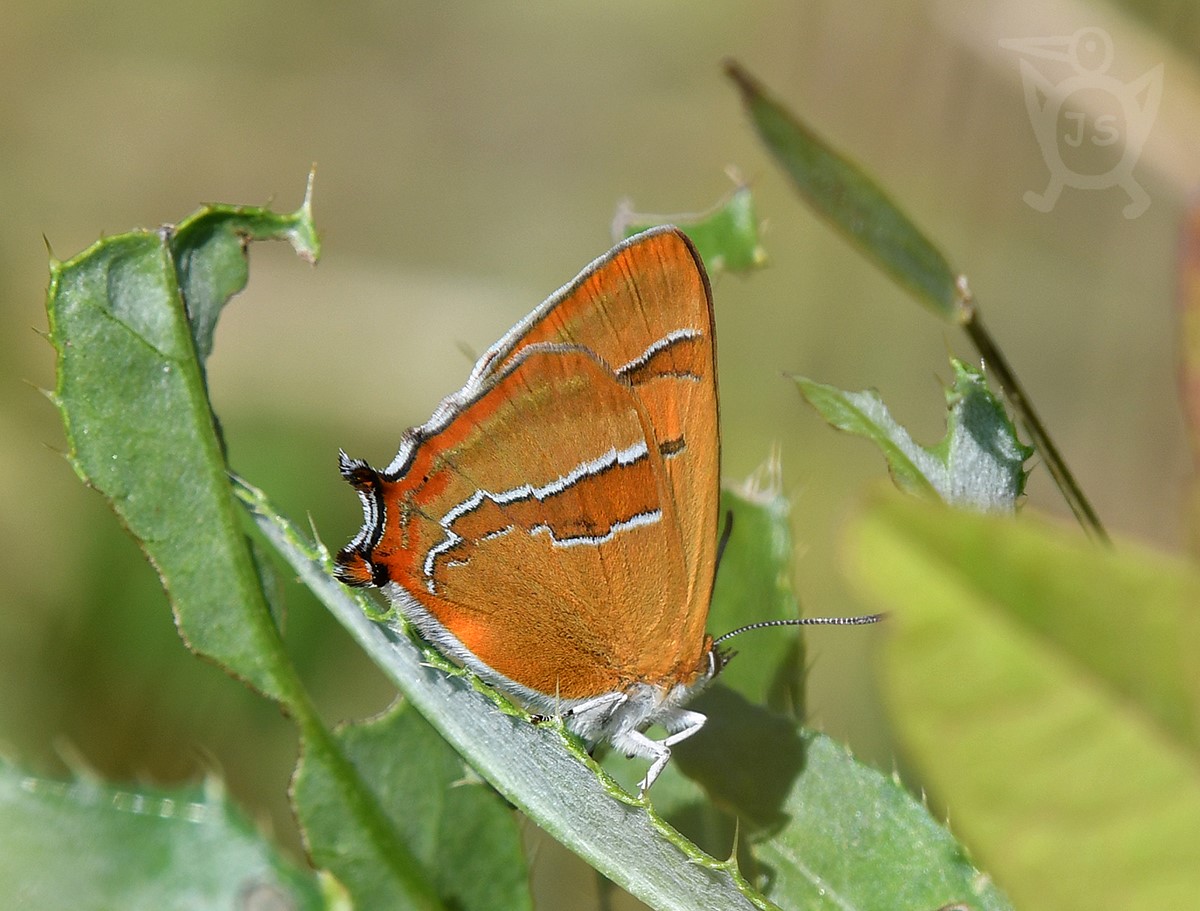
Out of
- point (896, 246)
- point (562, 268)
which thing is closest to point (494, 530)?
point (896, 246)

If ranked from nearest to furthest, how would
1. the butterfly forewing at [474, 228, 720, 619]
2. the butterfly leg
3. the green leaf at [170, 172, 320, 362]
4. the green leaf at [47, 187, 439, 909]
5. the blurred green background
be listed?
the green leaf at [47, 187, 439, 909], the green leaf at [170, 172, 320, 362], the butterfly leg, the butterfly forewing at [474, 228, 720, 619], the blurred green background

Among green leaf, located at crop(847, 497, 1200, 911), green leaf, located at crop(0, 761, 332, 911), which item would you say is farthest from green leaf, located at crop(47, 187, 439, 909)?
green leaf, located at crop(847, 497, 1200, 911)

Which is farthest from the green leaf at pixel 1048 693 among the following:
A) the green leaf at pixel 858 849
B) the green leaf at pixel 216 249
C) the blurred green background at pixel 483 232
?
the blurred green background at pixel 483 232

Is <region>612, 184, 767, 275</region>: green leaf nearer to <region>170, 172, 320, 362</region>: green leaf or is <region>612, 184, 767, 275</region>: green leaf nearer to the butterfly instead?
the butterfly

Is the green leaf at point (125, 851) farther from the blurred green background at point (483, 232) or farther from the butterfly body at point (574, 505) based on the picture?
the blurred green background at point (483, 232)

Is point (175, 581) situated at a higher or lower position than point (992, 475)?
lower

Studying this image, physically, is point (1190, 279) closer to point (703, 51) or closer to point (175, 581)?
point (175, 581)
